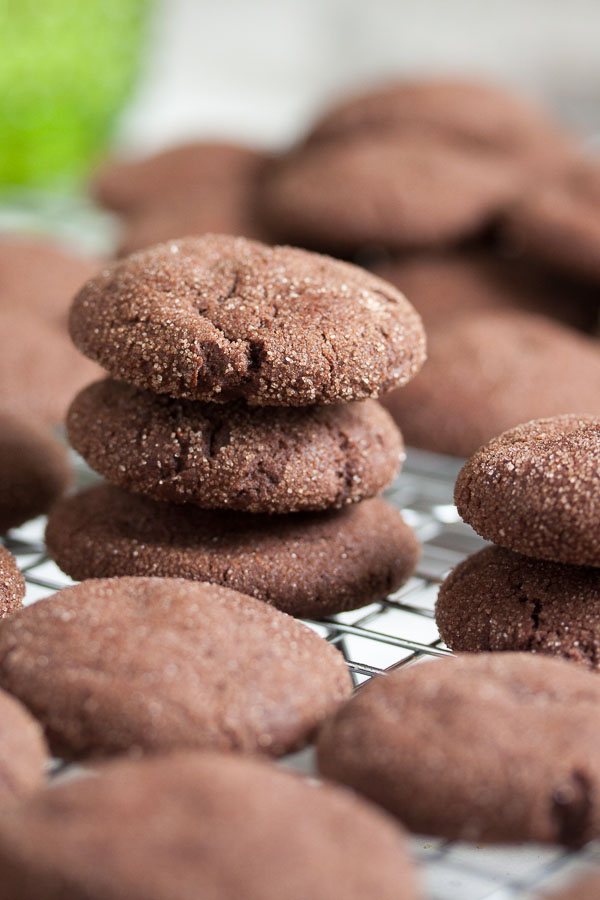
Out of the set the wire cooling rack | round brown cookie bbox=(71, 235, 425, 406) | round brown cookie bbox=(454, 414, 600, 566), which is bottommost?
the wire cooling rack

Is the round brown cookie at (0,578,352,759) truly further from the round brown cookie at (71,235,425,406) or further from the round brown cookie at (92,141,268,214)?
the round brown cookie at (92,141,268,214)

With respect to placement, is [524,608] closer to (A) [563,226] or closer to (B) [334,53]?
(A) [563,226]

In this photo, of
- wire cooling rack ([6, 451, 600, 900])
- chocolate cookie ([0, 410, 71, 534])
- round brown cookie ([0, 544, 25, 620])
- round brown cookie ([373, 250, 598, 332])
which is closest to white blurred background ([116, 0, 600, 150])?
round brown cookie ([373, 250, 598, 332])

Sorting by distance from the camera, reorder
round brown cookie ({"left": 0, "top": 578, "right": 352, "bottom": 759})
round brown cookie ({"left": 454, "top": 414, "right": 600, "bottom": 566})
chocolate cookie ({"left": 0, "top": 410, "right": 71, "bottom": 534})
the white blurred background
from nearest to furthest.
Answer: round brown cookie ({"left": 0, "top": 578, "right": 352, "bottom": 759})
round brown cookie ({"left": 454, "top": 414, "right": 600, "bottom": 566})
chocolate cookie ({"left": 0, "top": 410, "right": 71, "bottom": 534})
the white blurred background

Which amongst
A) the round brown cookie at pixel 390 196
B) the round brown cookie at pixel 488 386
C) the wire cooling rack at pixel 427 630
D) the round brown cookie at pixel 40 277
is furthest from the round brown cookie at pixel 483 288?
the round brown cookie at pixel 40 277

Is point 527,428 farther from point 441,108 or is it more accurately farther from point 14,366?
point 441,108

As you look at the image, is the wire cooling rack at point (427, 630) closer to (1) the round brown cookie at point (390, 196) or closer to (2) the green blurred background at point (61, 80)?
(1) the round brown cookie at point (390, 196)
